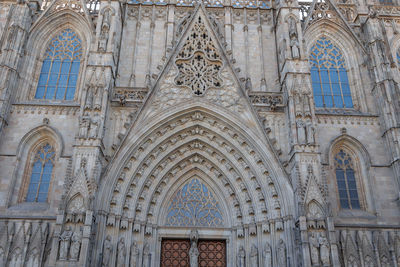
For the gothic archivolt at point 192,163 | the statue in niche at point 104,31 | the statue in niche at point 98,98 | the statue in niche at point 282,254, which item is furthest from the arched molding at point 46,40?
the statue in niche at point 282,254

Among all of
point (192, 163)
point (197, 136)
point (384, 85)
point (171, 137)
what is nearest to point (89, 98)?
→ point (171, 137)

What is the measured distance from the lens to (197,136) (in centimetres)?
1627

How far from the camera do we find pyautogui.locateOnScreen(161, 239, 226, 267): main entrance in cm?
1487

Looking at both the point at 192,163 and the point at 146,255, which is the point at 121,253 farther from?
the point at 192,163

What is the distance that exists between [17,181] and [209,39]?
10280 mm

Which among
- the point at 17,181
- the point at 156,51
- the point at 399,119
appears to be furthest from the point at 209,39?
the point at 17,181

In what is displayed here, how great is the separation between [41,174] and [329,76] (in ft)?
45.0

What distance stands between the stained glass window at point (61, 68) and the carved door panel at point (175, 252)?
779cm

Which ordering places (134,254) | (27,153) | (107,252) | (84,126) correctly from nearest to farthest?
(107,252) → (134,254) → (84,126) → (27,153)

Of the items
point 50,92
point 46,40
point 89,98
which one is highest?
point 46,40

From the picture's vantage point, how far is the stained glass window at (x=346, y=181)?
1548 centimetres

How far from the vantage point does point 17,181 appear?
14930 millimetres

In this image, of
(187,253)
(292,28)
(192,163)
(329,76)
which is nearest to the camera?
(187,253)

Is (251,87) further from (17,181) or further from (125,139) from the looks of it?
(17,181)
